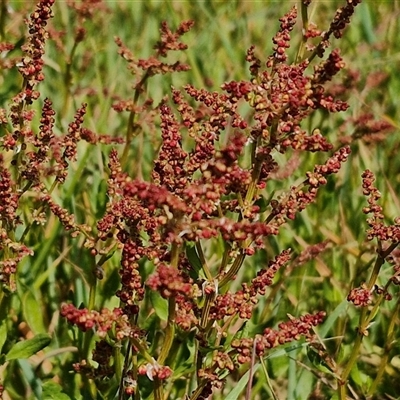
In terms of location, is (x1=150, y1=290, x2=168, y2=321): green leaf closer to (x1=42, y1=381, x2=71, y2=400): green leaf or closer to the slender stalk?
(x1=42, y1=381, x2=71, y2=400): green leaf

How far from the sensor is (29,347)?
2.02 meters

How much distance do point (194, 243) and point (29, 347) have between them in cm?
58

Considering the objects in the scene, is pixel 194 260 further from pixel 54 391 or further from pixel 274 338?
pixel 54 391

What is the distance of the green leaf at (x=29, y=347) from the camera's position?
6.56 ft

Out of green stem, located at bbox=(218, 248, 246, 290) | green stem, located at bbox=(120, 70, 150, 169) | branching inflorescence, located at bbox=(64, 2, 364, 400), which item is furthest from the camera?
green stem, located at bbox=(120, 70, 150, 169)

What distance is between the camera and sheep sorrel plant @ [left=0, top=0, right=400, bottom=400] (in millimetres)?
1523

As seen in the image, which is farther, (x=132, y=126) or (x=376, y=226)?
(x=132, y=126)

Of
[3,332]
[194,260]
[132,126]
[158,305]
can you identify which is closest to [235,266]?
[194,260]

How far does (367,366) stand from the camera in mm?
2441

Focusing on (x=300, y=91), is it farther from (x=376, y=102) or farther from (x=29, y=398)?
(x=376, y=102)

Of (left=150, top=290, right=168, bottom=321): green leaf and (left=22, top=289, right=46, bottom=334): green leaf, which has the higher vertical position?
(left=22, top=289, right=46, bottom=334): green leaf

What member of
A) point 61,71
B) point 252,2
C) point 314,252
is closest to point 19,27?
point 61,71

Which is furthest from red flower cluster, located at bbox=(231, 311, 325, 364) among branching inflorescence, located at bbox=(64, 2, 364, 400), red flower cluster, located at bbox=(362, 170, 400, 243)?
red flower cluster, located at bbox=(362, 170, 400, 243)

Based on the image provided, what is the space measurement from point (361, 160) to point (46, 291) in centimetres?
152
